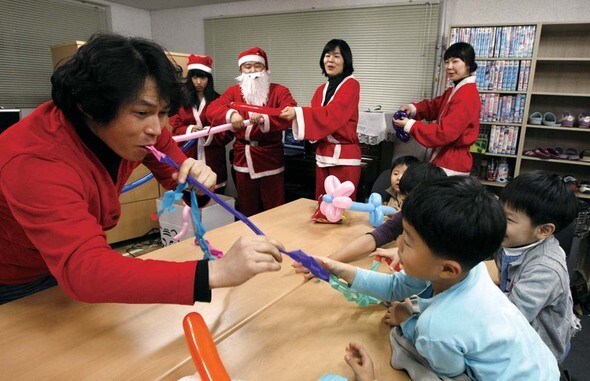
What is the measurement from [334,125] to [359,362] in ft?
6.41

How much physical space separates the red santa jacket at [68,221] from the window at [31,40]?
4025 millimetres

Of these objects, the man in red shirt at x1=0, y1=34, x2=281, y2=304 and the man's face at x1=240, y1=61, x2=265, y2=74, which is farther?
the man's face at x1=240, y1=61, x2=265, y2=74

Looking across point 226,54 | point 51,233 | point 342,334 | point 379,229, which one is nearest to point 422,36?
point 226,54

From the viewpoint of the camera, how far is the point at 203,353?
687mm

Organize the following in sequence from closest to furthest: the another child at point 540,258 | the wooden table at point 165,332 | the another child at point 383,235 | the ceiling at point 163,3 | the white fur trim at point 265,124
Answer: the wooden table at point 165,332 → the another child at point 540,258 → the another child at point 383,235 → the white fur trim at point 265,124 → the ceiling at point 163,3

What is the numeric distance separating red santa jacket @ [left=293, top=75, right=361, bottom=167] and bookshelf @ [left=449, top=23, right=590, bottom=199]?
142cm

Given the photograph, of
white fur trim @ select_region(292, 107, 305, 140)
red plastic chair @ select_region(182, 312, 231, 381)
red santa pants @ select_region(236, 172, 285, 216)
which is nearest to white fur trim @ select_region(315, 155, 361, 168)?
white fur trim @ select_region(292, 107, 305, 140)

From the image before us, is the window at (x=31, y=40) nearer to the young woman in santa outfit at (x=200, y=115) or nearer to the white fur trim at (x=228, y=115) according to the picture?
the young woman in santa outfit at (x=200, y=115)

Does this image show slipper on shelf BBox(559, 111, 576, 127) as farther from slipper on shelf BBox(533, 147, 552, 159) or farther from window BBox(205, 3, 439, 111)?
window BBox(205, 3, 439, 111)

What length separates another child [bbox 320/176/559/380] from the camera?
0.76m

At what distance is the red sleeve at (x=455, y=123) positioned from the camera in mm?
2582

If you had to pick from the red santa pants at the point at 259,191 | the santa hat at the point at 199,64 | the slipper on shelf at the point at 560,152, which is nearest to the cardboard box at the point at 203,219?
the red santa pants at the point at 259,191

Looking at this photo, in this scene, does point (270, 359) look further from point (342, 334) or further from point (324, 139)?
point (324, 139)

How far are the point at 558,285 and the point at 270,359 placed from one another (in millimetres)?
916
